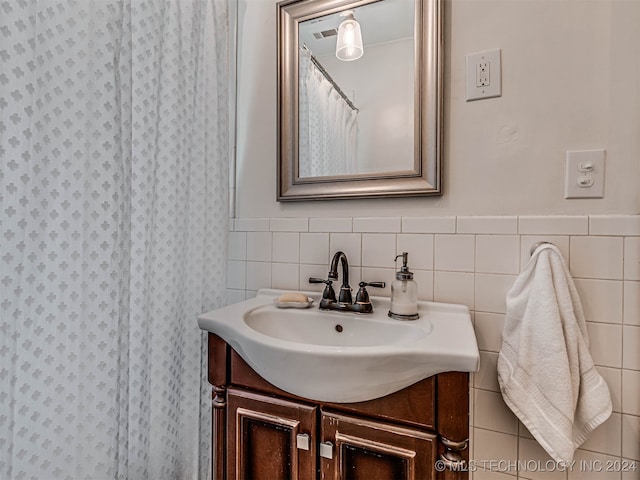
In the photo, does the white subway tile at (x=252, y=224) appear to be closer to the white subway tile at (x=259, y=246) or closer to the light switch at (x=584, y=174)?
the white subway tile at (x=259, y=246)

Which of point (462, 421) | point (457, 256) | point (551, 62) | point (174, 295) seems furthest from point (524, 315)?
point (174, 295)

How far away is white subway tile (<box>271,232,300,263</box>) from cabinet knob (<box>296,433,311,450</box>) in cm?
56

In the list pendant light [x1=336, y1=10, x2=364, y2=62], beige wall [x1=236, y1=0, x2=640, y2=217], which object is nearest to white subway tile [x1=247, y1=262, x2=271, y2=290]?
beige wall [x1=236, y1=0, x2=640, y2=217]

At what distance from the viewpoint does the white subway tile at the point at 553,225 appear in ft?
2.71

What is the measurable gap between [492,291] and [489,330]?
11 cm

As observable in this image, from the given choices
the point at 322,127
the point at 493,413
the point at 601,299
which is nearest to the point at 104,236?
the point at 322,127

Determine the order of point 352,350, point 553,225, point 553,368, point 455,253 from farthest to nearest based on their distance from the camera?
point 455,253, point 553,225, point 553,368, point 352,350

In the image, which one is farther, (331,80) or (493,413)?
(331,80)

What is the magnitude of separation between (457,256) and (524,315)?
22 centimetres

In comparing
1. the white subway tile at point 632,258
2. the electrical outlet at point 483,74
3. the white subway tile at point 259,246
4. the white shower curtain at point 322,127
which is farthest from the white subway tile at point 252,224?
the white subway tile at point 632,258

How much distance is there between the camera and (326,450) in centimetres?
72

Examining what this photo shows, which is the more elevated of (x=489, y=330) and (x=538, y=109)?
(x=538, y=109)

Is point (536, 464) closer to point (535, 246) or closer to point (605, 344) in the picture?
point (605, 344)

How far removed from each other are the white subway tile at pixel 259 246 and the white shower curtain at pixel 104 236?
193mm
